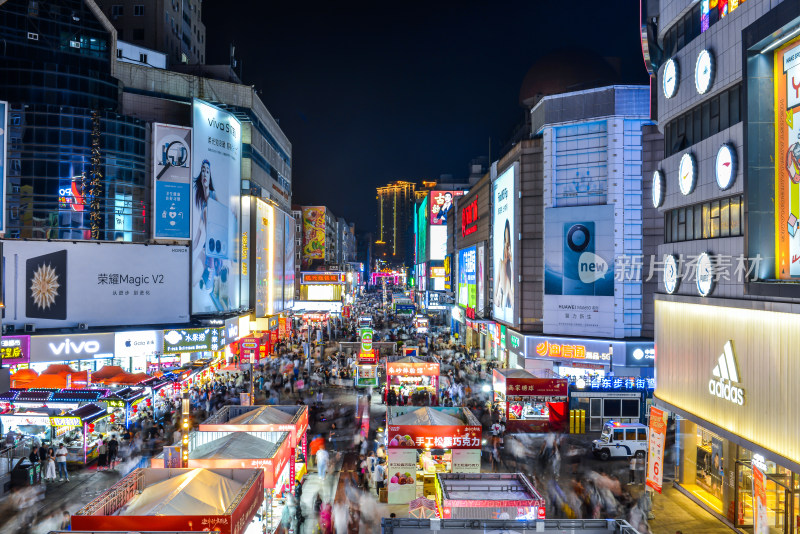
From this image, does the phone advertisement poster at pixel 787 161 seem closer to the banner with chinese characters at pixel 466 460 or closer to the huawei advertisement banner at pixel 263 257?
the banner with chinese characters at pixel 466 460

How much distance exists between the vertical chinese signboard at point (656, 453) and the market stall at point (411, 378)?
13.9 meters

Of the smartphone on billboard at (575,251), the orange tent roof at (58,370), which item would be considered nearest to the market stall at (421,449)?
the orange tent roof at (58,370)

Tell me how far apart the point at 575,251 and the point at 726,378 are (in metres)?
21.6

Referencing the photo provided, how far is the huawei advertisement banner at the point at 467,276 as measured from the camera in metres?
60.1

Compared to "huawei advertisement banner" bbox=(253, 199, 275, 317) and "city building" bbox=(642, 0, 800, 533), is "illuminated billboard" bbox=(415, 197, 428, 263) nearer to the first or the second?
"huawei advertisement banner" bbox=(253, 199, 275, 317)

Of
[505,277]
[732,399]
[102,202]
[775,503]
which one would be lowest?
[775,503]

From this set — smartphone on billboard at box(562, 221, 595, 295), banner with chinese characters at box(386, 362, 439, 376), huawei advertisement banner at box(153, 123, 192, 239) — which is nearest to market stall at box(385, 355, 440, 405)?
banner with chinese characters at box(386, 362, 439, 376)

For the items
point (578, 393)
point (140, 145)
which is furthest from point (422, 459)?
point (140, 145)

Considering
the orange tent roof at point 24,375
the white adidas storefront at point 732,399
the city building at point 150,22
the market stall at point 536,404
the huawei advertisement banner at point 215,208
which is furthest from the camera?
the city building at point 150,22

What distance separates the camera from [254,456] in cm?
1419

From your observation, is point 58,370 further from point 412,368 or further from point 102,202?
point 412,368

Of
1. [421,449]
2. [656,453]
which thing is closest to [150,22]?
[421,449]

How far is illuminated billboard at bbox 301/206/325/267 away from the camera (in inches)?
4144

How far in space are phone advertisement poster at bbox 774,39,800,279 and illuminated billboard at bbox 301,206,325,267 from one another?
309ft
